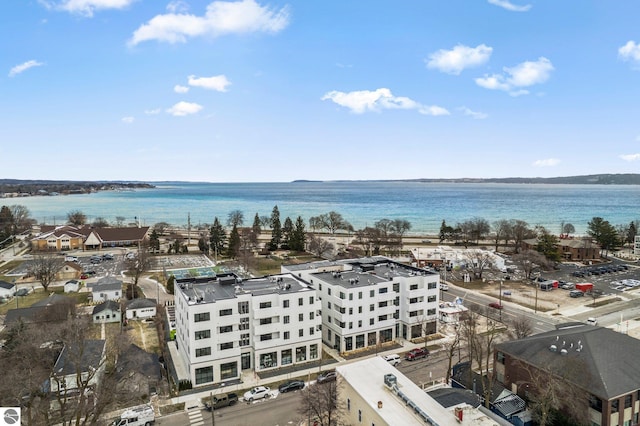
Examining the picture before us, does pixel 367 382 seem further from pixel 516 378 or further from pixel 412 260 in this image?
pixel 412 260

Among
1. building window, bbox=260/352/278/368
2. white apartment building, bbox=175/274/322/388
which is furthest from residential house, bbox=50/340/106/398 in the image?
building window, bbox=260/352/278/368

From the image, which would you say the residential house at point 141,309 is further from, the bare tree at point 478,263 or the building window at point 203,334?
the bare tree at point 478,263

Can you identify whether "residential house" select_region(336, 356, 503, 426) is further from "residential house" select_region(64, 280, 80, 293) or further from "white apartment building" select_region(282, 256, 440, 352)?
"residential house" select_region(64, 280, 80, 293)

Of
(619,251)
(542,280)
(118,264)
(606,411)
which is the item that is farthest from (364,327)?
(619,251)

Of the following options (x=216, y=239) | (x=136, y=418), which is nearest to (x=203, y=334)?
(x=136, y=418)

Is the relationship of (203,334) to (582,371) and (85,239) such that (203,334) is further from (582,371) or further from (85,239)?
(85,239)

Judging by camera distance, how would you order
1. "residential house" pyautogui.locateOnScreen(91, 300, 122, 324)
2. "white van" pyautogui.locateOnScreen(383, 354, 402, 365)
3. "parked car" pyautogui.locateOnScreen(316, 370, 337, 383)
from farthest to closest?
"residential house" pyautogui.locateOnScreen(91, 300, 122, 324)
"white van" pyautogui.locateOnScreen(383, 354, 402, 365)
"parked car" pyautogui.locateOnScreen(316, 370, 337, 383)
